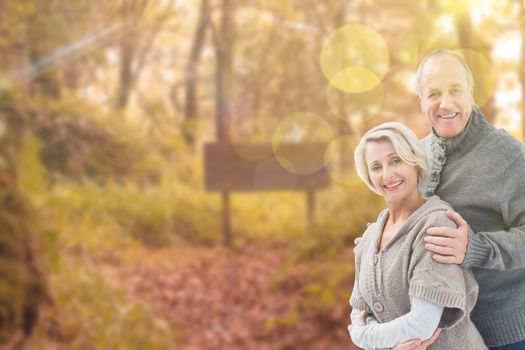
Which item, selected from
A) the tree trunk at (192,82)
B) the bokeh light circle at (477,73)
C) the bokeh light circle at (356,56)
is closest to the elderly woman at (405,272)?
the bokeh light circle at (477,73)

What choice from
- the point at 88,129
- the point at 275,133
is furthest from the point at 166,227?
the point at 275,133

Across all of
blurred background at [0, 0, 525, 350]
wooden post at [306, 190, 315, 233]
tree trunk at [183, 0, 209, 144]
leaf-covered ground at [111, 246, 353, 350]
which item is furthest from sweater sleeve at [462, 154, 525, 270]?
tree trunk at [183, 0, 209, 144]

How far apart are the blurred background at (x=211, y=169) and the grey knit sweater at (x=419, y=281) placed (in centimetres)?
199

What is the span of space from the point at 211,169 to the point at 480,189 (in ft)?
36.7

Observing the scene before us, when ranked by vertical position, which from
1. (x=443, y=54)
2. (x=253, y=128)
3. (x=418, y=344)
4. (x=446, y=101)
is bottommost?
(x=253, y=128)

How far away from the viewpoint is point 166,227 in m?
12.8

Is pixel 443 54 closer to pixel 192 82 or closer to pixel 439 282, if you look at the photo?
pixel 439 282

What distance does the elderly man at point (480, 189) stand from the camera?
1.39 meters

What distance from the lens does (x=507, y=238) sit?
1.39 metres

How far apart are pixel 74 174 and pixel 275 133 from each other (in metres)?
5.30

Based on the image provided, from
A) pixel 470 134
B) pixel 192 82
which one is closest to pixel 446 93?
pixel 470 134

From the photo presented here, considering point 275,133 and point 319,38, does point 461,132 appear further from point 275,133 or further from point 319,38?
point 275,133

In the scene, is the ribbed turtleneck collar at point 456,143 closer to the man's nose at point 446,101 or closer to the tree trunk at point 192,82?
the man's nose at point 446,101

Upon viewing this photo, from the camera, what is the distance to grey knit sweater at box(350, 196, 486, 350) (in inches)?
52.9
